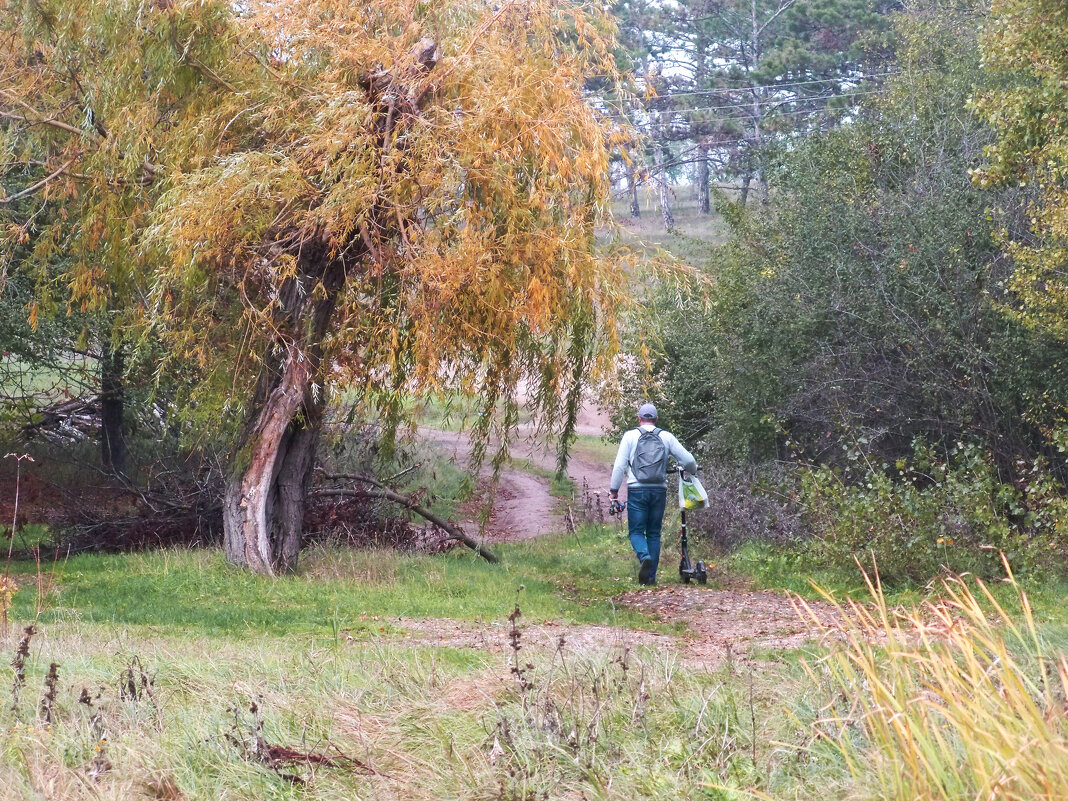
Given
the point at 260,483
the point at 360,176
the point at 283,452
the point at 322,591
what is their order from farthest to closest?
the point at 283,452, the point at 260,483, the point at 322,591, the point at 360,176

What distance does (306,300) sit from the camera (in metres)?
12.3

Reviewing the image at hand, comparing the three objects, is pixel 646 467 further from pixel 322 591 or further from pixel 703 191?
pixel 703 191

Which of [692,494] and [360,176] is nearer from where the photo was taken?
[360,176]

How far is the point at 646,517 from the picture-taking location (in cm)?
1246

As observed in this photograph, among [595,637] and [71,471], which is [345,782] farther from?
[71,471]

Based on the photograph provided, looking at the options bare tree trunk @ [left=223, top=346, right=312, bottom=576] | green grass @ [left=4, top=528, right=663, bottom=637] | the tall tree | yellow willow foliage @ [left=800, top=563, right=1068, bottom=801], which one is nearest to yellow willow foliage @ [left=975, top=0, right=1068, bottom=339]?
green grass @ [left=4, top=528, right=663, bottom=637]

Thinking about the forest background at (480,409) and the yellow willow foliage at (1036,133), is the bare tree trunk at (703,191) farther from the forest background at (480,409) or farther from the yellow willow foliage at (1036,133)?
the yellow willow foliage at (1036,133)

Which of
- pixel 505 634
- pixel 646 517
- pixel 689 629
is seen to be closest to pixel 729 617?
pixel 689 629

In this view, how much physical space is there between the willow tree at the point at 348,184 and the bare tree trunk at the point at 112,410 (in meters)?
5.95

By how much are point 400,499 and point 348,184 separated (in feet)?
19.6

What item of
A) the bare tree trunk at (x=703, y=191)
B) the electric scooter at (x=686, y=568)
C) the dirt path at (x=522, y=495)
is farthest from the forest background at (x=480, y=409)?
the bare tree trunk at (x=703, y=191)

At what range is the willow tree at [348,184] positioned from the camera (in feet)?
36.3

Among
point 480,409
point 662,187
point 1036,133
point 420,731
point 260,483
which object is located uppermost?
point 1036,133

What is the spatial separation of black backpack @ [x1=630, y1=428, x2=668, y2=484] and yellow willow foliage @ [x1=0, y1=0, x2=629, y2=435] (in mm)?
1051
